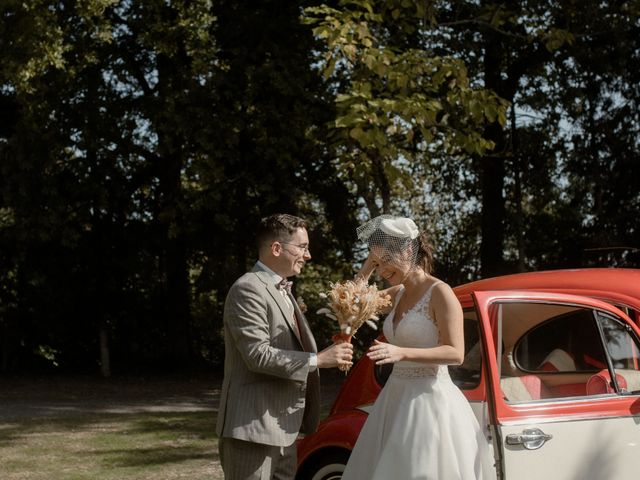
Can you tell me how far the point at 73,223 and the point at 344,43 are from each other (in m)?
11.4

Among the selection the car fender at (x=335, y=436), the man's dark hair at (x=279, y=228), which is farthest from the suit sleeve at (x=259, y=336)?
the car fender at (x=335, y=436)

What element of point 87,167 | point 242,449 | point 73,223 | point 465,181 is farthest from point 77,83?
point 242,449

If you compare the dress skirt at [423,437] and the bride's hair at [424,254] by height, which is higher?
the bride's hair at [424,254]

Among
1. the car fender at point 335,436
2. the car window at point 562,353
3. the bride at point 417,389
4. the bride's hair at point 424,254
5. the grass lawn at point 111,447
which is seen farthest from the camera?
the grass lawn at point 111,447

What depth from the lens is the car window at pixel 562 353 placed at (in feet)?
17.9

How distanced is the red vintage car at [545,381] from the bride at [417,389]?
0.94 ft

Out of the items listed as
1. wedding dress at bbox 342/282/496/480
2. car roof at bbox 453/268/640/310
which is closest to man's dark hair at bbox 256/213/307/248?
wedding dress at bbox 342/282/496/480

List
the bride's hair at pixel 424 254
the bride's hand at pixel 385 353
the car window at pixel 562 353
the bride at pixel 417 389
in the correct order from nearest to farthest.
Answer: the bride's hand at pixel 385 353 → the bride at pixel 417 389 → the bride's hair at pixel 424 254 → the car window at pixel 562 353

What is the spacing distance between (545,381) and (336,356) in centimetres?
210

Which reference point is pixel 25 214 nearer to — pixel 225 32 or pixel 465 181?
pixel 225 32

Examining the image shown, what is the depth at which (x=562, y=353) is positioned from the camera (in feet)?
20.0

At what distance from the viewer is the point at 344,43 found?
12195 millimetres

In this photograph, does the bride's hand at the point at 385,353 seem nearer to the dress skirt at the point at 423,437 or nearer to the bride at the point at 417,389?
the bride at the point at 417,389

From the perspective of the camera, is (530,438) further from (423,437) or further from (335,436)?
(335,436)
